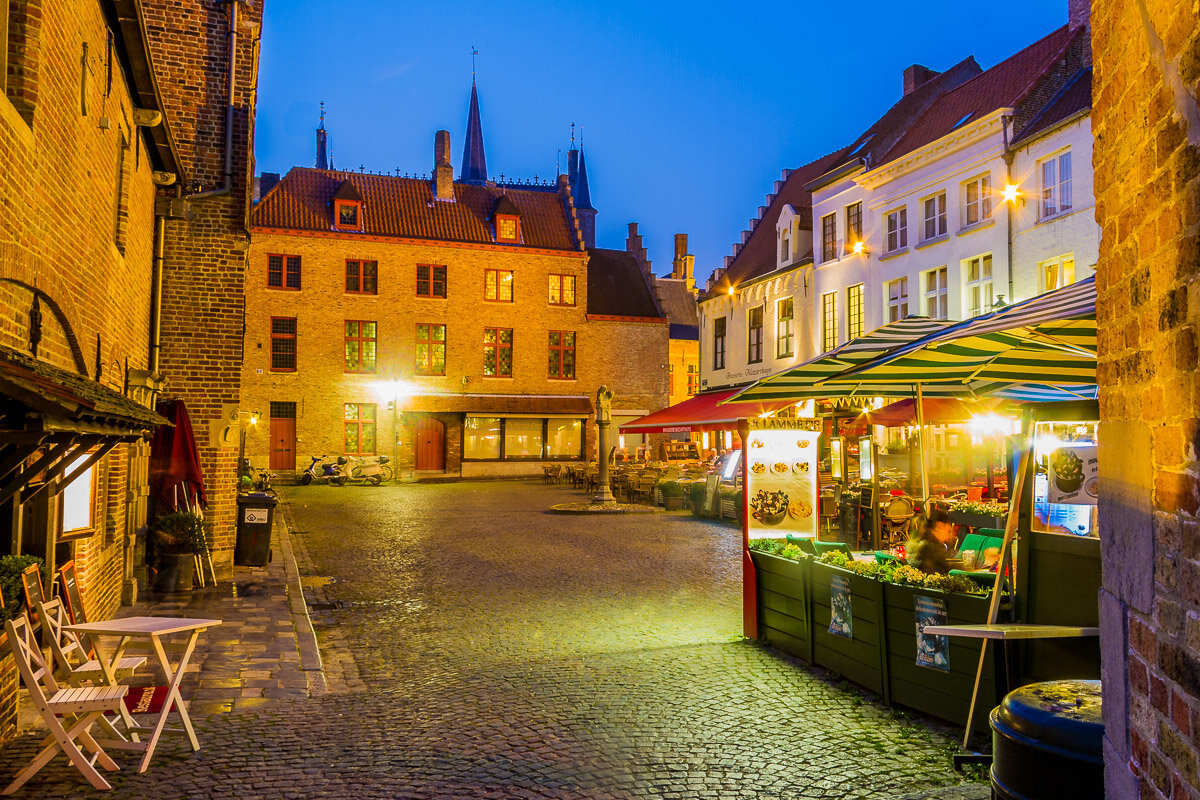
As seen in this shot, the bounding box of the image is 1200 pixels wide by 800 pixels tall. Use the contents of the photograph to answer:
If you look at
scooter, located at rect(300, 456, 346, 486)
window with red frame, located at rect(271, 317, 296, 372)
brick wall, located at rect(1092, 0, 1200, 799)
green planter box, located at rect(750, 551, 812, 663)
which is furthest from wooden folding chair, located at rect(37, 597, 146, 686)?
window with red frame, located at rect(271, 317, 296, 372)

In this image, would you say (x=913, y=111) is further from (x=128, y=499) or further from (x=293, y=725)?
(x=293, y=725)

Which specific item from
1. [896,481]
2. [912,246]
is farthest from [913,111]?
[896,481]

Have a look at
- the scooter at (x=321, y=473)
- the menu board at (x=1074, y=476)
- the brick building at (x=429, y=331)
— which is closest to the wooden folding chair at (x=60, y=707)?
the menu board at (x=1074, y=476)

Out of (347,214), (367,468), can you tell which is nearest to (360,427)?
(367,468)

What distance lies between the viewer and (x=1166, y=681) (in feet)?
7.79

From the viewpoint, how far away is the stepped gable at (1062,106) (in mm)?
19594

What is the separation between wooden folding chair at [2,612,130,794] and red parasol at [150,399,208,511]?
662 cm

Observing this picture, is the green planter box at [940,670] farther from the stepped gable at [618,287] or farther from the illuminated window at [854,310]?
the stepped gable at [618,287]

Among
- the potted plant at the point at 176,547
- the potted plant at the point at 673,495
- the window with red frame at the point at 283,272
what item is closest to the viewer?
the potted plant at the point at 176,547

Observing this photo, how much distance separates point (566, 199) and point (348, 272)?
1099cm

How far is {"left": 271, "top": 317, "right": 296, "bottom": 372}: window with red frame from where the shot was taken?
122 feet

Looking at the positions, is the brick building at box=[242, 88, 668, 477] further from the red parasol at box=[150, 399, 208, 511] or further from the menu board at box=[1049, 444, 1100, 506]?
the menu board at box=[1049, 444, 1100, 506]

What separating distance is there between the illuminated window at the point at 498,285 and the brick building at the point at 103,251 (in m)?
25.5

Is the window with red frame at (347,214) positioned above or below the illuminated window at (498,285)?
above
